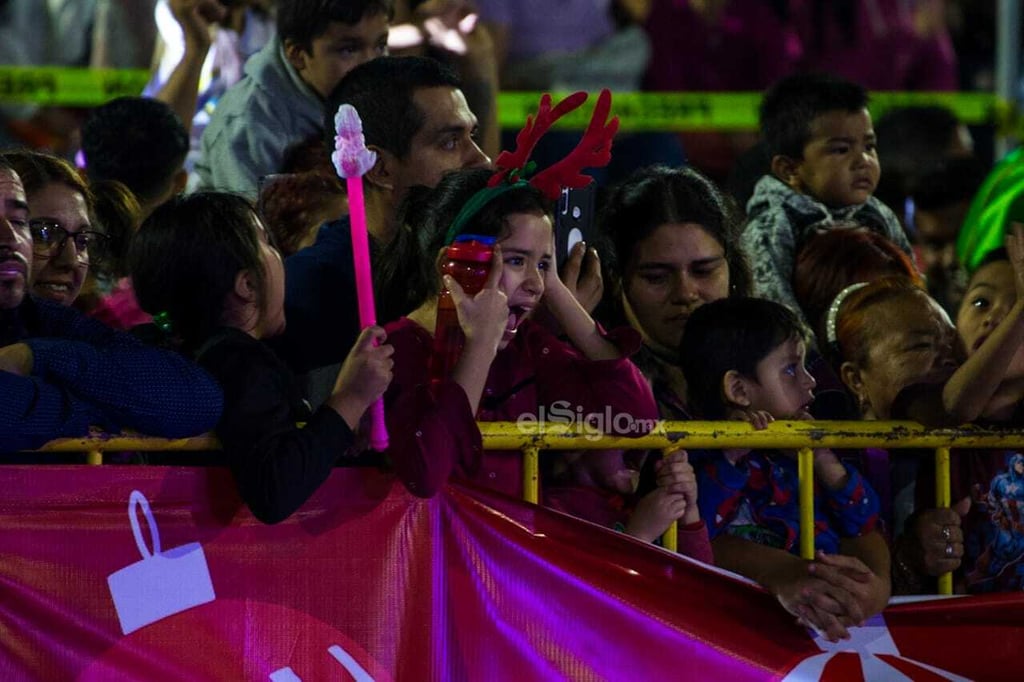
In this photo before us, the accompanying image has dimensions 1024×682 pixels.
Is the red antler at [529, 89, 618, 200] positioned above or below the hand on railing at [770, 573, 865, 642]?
above

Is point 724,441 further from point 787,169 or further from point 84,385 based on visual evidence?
point 787,169

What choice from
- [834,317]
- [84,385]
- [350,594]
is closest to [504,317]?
[350,594]

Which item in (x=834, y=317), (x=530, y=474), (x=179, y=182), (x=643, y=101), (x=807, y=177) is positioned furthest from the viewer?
(x=643, y=101)

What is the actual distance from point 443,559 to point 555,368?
0.50 m

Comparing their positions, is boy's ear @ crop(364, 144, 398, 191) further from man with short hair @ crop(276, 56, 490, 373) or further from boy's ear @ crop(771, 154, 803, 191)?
boy's ear @ crop(771, 154, 803, 191)

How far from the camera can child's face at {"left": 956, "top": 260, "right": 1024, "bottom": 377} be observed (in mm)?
4520

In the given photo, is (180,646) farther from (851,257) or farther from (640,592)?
(851,257)

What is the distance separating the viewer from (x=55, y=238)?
150 inches

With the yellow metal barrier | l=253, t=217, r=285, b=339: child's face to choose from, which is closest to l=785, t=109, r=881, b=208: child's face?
the yellow metal barrier

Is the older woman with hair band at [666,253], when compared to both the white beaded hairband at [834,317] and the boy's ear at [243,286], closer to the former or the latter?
the white beaded hairband at [834,317]

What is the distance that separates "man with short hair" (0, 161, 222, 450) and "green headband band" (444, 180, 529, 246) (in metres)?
0.67

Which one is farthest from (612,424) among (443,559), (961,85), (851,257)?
(961,85)

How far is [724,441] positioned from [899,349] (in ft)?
2.79

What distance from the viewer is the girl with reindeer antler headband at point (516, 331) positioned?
3.33 m
